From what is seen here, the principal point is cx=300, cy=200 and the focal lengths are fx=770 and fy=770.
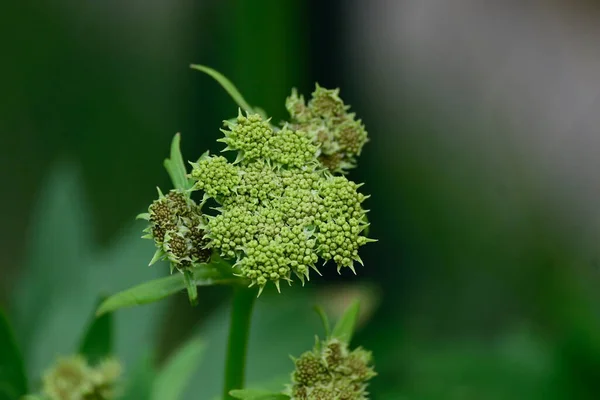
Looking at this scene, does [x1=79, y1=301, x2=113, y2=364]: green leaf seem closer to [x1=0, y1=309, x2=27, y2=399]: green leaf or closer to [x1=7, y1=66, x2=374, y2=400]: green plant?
[x1=0, y1=309, x2=27, y2=399]: green leaf

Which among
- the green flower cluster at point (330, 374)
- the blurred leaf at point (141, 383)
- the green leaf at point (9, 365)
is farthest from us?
the blurred leaf at point (141, 383)

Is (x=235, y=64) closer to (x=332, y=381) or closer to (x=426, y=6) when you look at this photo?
(x=426, y=6)

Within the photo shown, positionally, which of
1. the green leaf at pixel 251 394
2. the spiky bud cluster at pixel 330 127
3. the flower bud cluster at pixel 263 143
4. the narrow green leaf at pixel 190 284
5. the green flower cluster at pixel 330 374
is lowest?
the green leaf at pixel 251 394

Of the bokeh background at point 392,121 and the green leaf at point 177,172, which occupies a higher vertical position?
the bokeh background at point 392,121

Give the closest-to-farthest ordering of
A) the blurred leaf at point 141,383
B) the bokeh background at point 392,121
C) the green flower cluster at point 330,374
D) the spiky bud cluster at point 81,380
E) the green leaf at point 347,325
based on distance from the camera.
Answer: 1. the green flower cluster at point 330,374
2. the green leaf at point 347,325
3. the spiky bud cluster at point 81,380
4. the blurred leaf at point 141,383
5. the bokeh background at point 392,121

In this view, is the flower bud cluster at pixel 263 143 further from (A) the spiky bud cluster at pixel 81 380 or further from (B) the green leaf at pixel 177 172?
(A) the spiky bud cluster at pixel 81 380

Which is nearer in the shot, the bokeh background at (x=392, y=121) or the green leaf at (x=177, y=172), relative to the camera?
the green leaf at (x=177, y=172)

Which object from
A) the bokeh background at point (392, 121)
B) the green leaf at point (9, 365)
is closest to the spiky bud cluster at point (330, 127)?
the green leaf at point (9, 365)

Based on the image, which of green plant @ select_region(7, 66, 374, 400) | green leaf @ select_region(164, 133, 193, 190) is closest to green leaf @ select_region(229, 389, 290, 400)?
green plant @ select_region(7, 66, 374, 400)
